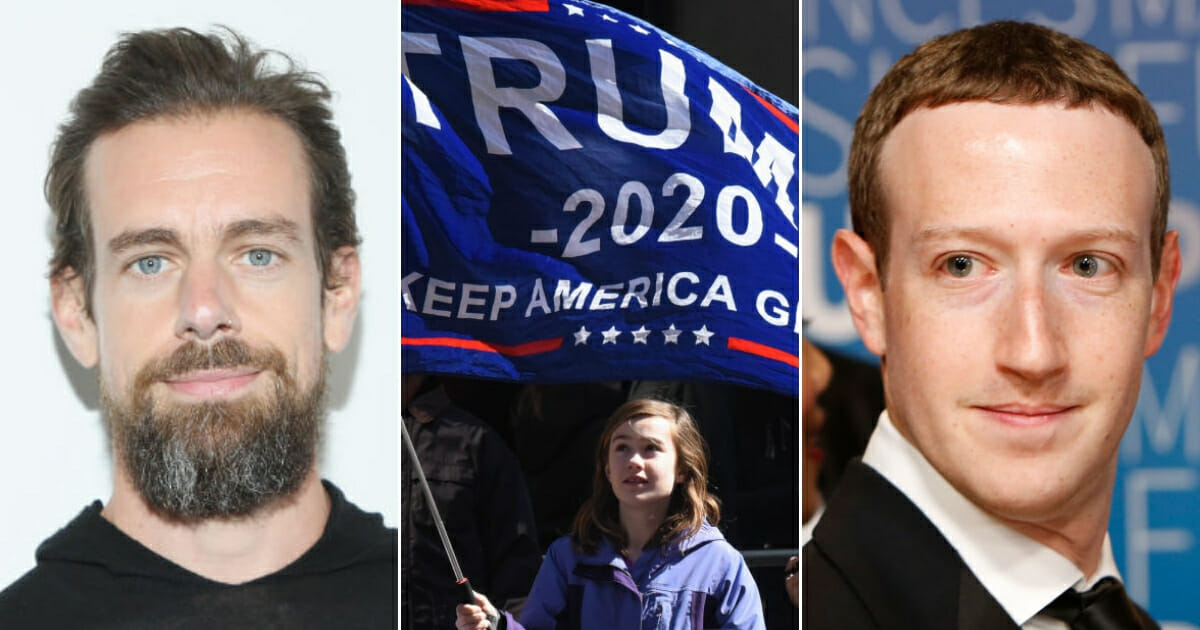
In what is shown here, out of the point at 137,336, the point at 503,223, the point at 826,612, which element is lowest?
the point at 826,612

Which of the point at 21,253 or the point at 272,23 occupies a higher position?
the point at 272,23

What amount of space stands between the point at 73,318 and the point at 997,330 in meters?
3.32

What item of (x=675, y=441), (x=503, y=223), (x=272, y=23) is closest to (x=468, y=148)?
(x=503, y=223)

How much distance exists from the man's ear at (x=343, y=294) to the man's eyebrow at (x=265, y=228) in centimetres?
18

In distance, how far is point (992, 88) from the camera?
5.81 m

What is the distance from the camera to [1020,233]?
570 cm

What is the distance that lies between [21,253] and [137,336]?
53 cm

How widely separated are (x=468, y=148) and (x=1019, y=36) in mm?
2087

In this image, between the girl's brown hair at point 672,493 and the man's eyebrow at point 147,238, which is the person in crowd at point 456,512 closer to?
the girl's brown hair at point 672,493

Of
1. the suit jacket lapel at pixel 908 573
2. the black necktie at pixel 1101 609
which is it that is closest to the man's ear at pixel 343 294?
the suit jacket lapel at pixel 908 573

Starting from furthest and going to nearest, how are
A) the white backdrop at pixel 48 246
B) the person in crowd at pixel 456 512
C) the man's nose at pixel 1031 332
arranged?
the person in crowd at pixel 456 512, the white backdrop at pixel 48 246, the man's nose at pixel 1031 332

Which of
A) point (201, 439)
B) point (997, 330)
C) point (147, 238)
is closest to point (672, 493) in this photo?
point (997, 330)

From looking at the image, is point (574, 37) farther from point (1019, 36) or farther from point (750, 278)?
point (1019, 36)

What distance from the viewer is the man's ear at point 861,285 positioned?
5906 mm
